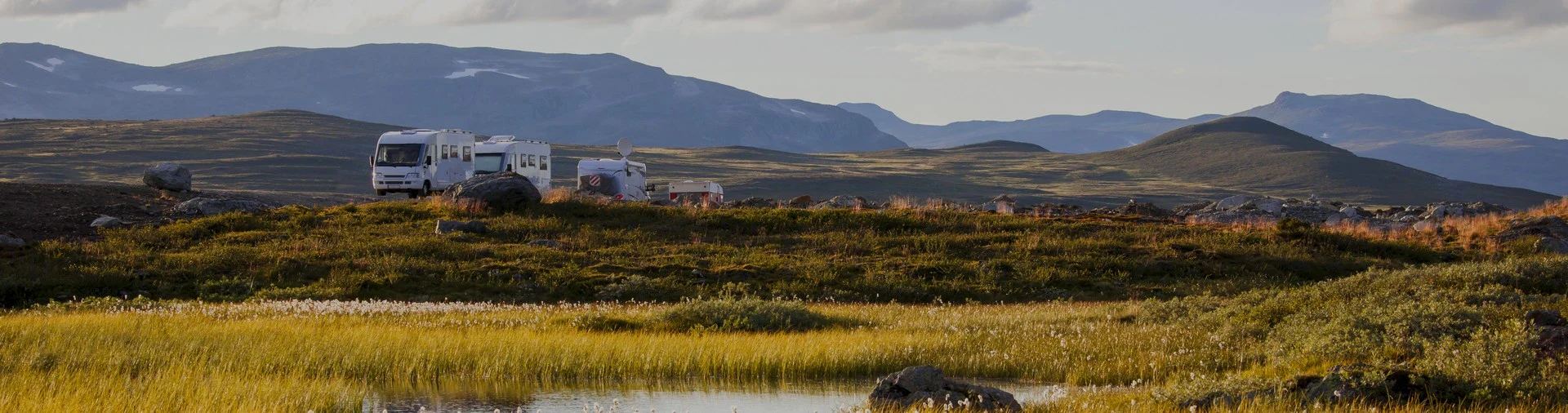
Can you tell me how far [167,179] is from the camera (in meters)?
46.7

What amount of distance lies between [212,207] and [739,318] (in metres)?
25.9

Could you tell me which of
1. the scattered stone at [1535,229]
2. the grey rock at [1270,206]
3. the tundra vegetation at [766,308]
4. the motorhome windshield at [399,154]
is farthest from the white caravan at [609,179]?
the scattered stone at [1535,229]

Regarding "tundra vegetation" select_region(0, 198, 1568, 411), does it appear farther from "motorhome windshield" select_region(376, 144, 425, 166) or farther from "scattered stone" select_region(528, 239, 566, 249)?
"motorhome windshield" select_region(376, 144, 425, 166)

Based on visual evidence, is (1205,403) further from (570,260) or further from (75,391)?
(570,260)

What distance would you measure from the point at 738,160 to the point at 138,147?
262 feet

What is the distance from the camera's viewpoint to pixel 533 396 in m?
12.3

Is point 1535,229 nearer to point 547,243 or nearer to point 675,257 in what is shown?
point 675,257

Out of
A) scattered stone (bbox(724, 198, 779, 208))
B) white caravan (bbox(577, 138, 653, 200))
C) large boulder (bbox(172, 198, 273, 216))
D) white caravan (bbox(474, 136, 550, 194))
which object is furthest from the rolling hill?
scattered stone (bbox(724, 198, 779, 208))

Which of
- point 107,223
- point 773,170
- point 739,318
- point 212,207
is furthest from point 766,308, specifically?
point 773,170

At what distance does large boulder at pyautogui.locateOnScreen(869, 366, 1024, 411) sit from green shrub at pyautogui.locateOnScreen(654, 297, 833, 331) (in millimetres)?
7841

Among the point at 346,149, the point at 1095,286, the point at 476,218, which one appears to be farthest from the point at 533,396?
the point at 346,149

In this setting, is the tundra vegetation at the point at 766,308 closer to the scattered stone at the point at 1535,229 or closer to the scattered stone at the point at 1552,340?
the scattered stone at the point at 1552,340

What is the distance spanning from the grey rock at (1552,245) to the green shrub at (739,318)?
24198 mm

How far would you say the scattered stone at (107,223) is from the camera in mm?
33969
